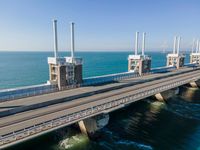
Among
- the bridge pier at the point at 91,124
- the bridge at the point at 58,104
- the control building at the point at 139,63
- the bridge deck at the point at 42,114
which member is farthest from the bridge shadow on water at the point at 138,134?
the control building at the point at 139,63

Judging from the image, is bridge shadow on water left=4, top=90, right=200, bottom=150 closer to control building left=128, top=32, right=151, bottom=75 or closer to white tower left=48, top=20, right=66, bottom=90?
white tower left=48, top=20, right=66, bottom=90

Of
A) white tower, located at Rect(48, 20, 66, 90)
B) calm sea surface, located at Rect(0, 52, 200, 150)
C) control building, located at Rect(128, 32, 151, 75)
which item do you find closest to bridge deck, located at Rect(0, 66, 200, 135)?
calm sea surface, located at Rect(0, 52, 200, 150)

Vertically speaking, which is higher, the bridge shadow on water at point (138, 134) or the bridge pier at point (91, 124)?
the bridge pier at point (91, 124)

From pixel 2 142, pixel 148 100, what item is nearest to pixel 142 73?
pixel 148 100

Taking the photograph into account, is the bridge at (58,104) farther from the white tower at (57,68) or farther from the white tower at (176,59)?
the white tower at (176,59)

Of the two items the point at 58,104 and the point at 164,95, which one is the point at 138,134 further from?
the point at 164,95

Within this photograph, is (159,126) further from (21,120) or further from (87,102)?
(21,120)

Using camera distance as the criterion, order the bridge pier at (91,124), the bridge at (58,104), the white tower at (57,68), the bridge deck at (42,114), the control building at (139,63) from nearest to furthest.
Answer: the bridge at (58,104) < the bridge deck at (42,114) < the bridge pier at (91,124) < the white tower at (57,68) < the control building at (139,63)
